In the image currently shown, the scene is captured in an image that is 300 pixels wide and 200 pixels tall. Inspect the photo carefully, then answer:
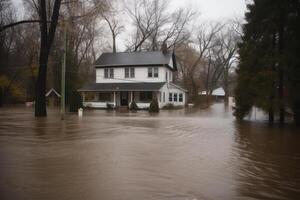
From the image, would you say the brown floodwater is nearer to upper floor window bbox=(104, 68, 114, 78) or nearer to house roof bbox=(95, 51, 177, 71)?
house roof bbox=(95, 51, 177, 71)

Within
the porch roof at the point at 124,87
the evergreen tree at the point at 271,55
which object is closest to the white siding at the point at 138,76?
the porch roof at the point at 124,87

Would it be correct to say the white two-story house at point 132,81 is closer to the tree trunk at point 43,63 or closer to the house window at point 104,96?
the house window at point 104,96

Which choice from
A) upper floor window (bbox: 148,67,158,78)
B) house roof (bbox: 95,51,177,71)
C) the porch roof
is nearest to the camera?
the porch roof

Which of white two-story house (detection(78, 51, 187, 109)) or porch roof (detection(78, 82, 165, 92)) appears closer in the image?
porch roof (detection(78, 82, 165, 92))

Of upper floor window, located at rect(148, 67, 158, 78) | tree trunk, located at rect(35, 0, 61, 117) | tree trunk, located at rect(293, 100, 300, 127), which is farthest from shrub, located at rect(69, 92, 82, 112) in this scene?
tree trunk, located at rect(293, 100, 300, 127)

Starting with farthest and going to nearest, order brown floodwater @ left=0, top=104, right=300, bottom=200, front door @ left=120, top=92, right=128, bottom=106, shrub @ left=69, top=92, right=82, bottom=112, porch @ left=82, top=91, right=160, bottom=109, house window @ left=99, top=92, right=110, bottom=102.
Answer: house window @ left=99, top=92, right=110, bottom=102, front door @ left=120, top=92, right=128, bottom=106, porch @ left=82, top=91, right=160, bottom=109, shrub @ left=69, top=92, right=82, bottom=112, brown floodwater @ left=0, top=104, right=300, bottom=200

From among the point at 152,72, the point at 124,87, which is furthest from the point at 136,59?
the point at 124,87

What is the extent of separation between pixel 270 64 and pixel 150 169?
564 inches

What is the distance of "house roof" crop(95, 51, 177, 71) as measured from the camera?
132 ft

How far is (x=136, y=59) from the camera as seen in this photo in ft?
136

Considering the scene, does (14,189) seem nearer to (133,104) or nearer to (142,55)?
(133,104)

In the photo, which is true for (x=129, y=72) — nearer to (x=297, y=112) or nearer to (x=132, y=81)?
(x=132, y=81)

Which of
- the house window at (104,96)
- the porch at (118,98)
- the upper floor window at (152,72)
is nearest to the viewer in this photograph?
the porch at (118,98)

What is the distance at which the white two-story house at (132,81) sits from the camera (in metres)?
39.3
